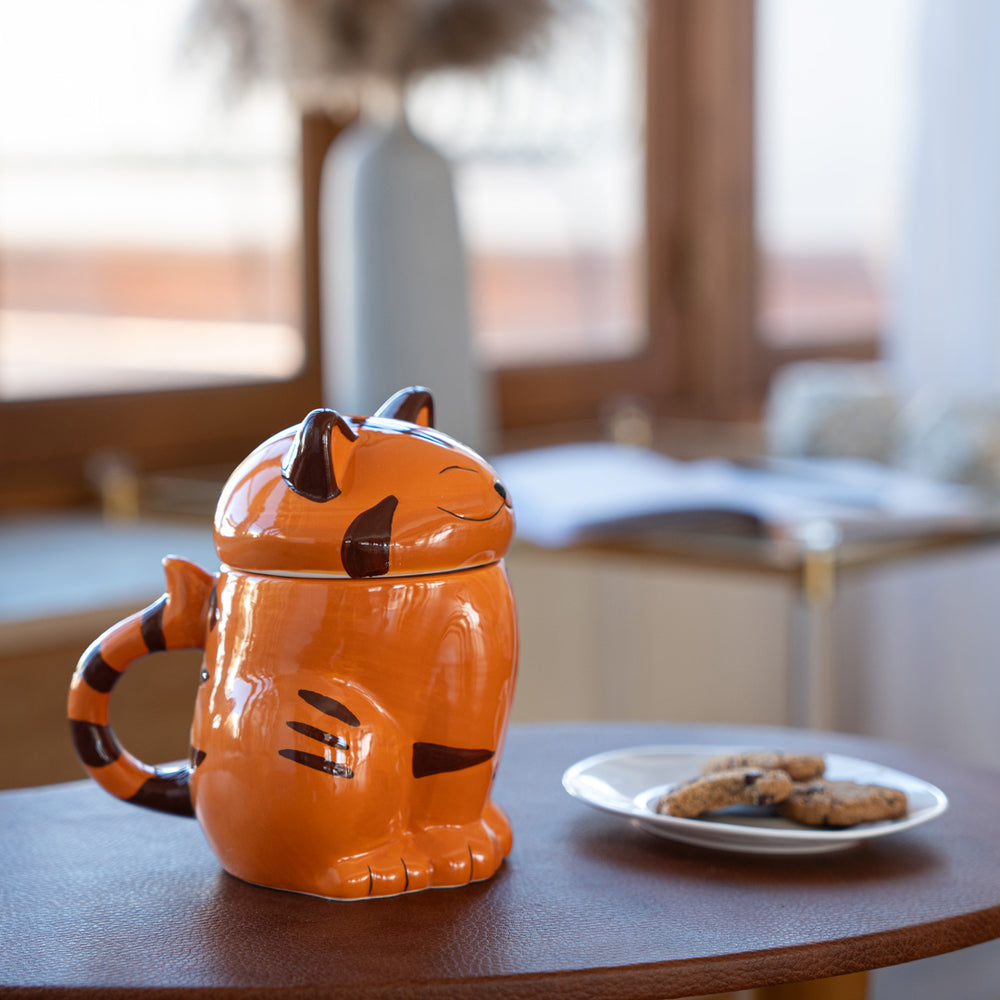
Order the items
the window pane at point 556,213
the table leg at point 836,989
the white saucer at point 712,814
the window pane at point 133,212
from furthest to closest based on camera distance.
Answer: the window pane at point 556,213
the window pane at point 133,212
the table leg at point 836,989
the white saucer at point 712,814

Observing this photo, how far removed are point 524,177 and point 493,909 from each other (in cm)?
173

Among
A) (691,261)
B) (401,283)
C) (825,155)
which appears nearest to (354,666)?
(401,283)

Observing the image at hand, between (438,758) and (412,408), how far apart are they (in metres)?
0.15

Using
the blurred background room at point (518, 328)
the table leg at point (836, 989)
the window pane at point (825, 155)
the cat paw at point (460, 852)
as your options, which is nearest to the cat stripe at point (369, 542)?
the cat paw at point (460, 852)

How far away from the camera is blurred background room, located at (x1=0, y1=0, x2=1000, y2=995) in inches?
49.5

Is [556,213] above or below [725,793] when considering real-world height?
above

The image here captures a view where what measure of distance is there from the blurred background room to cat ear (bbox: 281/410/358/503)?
27.5 inches

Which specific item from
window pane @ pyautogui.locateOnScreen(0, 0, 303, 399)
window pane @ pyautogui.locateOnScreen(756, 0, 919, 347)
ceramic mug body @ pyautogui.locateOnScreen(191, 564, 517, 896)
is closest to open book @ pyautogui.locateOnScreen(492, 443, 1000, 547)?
window pane @ pyautogui.locateOnScreen(0, 0, 303, 399)

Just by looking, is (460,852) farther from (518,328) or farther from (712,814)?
(518,328)

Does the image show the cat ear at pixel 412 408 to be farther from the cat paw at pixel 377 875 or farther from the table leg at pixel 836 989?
the table leg at pixel 836 989

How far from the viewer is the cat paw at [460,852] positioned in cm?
54

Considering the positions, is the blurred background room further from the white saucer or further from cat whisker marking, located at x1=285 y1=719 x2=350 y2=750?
cat whisker marking, located at x1=285 y1=719 x2=350 y2=750

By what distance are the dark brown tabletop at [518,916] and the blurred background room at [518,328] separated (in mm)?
591

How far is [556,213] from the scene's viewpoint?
86.0 inches
